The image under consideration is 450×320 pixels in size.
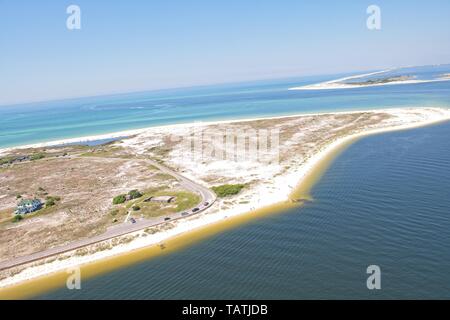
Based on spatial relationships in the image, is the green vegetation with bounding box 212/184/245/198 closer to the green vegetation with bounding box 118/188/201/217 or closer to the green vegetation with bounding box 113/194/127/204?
the green vegetation with bounding box 118/188/201/217

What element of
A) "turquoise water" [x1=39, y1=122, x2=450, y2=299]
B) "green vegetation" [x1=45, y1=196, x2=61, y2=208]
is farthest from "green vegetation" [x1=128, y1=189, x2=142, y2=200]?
"turquoise water" [x1=39, y1=122, x2=450, y2=299]

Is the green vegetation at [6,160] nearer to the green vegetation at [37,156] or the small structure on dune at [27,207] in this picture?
the green vegetation at [37,156]

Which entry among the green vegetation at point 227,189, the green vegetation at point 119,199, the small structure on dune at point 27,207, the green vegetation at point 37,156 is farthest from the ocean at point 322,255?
the green vegetation at point 37,156

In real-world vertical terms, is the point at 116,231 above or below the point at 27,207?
below

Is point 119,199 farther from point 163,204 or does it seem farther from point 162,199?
point 163,204

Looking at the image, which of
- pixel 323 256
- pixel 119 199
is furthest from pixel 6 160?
pixel 323 256
